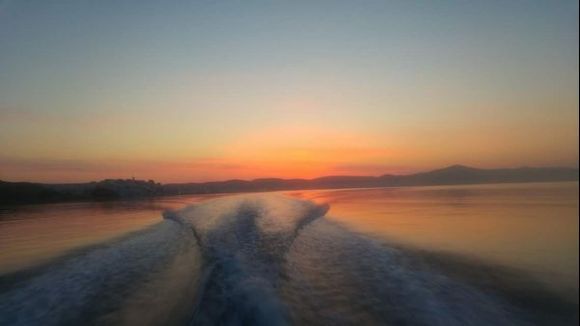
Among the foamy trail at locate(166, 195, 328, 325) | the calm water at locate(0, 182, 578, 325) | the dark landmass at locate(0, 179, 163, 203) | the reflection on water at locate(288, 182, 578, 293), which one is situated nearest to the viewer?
the foamy trail at locate(166, 195, 328, 325)

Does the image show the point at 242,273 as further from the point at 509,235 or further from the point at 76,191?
the point at 76,191

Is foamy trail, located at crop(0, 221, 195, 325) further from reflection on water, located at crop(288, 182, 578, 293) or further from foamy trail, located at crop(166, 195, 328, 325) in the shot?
reflection on water, located at crop(288, 182, 578, 293)

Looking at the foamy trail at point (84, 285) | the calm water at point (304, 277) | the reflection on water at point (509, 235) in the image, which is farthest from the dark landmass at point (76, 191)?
Answer: the reflection on water at point (509, 235)

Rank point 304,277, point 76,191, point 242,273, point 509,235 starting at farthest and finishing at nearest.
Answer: point 76,191, point 509,235, point 304,277, point 242,273

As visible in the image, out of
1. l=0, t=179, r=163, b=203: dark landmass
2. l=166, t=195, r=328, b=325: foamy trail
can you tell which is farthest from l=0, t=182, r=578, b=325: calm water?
l=0, t=179, r=163, b=203: dark landmass

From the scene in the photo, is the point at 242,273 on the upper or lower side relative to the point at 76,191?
lower

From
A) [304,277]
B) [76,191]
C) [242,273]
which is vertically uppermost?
[76,191]

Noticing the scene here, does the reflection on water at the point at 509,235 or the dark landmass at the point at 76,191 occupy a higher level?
the dark landmass at the point at 76,191

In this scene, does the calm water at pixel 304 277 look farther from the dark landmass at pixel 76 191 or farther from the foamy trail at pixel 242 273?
the dark landmass at pixel 76 191

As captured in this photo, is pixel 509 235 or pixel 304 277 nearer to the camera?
pixel 304 277

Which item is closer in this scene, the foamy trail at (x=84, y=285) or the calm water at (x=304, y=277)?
the calm water at (x=304, y=277)

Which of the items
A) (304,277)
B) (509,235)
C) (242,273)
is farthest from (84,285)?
(509,235)

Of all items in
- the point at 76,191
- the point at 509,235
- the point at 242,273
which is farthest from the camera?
the point at 76,191

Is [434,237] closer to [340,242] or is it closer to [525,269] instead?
[340,242]
